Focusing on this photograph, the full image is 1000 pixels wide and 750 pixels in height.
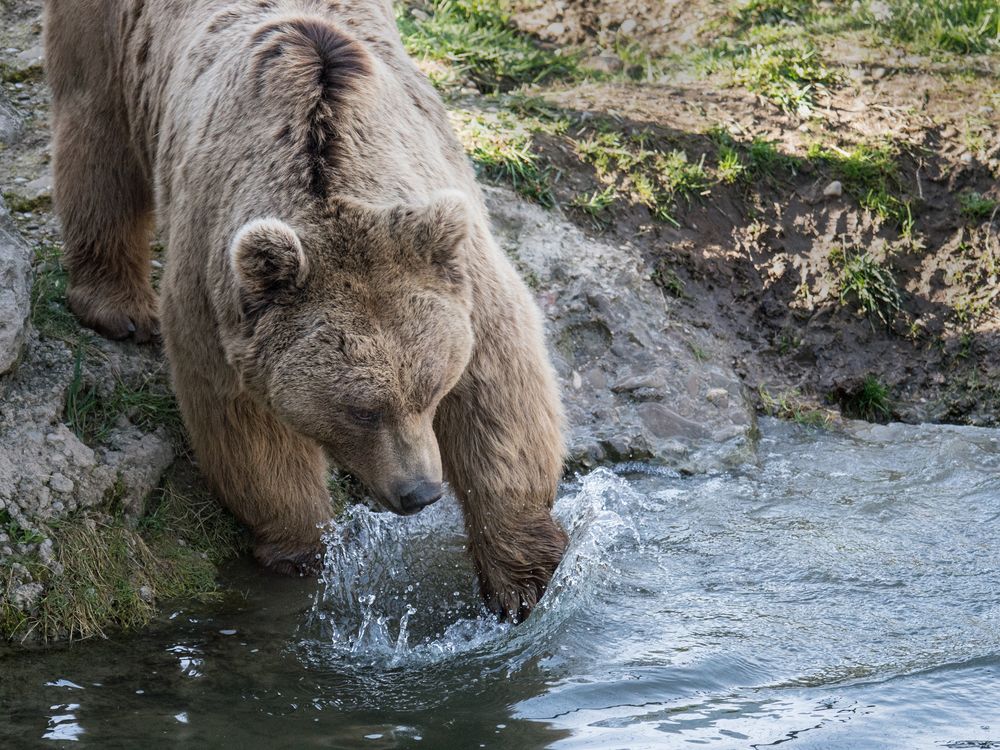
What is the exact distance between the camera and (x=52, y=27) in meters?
6.31

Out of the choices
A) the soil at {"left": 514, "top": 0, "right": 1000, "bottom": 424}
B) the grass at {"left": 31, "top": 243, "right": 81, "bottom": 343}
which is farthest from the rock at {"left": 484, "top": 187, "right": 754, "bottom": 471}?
the grass at {"left": 31, "top": 243, "right": 81, "bottom": 343}

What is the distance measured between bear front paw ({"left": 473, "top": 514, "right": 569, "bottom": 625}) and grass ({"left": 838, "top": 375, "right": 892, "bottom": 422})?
9.85ft

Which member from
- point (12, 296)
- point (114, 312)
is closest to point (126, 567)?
point (12, 296)

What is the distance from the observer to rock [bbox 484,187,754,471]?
673cm

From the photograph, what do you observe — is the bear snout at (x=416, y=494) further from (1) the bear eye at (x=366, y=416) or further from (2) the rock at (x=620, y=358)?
(2) the rock at (x=620, y=358)

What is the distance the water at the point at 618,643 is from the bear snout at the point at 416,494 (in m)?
0.73

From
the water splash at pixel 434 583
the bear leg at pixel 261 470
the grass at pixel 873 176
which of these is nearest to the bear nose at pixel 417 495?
the water splash at pixel 434 583

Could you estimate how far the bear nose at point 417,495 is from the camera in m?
4.21

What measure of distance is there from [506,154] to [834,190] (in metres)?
2.07

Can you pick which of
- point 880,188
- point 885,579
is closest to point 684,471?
point 885,579

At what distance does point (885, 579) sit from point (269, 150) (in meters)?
3.04

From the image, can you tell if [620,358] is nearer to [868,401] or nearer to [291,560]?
[868,401]

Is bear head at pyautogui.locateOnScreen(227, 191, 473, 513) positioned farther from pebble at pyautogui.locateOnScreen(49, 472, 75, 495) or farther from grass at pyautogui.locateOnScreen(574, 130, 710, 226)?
grass at pyautogui.locateOnScreen(574, 130, 710, 226)

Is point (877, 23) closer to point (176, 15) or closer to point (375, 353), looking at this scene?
point (176, 15)
